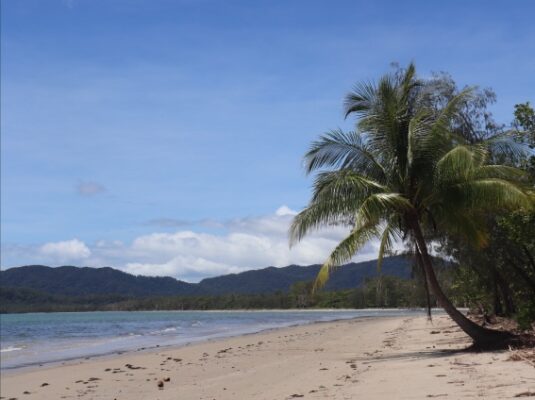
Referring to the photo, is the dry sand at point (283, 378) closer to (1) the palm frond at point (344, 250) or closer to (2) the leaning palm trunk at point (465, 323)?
(2) the leaning palm trunk at point (465, 323)

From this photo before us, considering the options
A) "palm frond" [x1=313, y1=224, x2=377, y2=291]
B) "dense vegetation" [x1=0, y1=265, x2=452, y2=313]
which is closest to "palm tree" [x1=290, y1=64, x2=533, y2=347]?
"palm frond" [x1=313, y1=224, x2=377, y2=291]

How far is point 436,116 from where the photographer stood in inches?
641

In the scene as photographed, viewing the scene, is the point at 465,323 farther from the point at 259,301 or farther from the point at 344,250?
the point at 259,301

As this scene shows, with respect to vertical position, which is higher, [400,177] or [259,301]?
[259,301]

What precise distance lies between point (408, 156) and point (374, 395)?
24.2ft

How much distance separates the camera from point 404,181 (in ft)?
50.2

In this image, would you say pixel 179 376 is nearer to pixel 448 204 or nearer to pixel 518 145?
pixel 448 204

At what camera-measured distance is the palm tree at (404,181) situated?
14461 mm

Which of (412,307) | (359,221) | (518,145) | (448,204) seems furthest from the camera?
(412,307)

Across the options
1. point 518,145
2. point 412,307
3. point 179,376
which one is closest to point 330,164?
point 518,145

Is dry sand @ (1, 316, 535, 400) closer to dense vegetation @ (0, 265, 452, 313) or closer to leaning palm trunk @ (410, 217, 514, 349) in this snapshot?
leaning palm trunk @ (410, 217, 514, 349)

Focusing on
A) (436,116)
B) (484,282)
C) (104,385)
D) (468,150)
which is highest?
(436,116)

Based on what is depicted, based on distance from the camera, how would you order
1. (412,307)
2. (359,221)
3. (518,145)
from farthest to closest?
(412,307)
(518,145)
(359,221)

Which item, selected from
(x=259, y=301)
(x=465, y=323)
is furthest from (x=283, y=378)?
(x=259, y=301)
